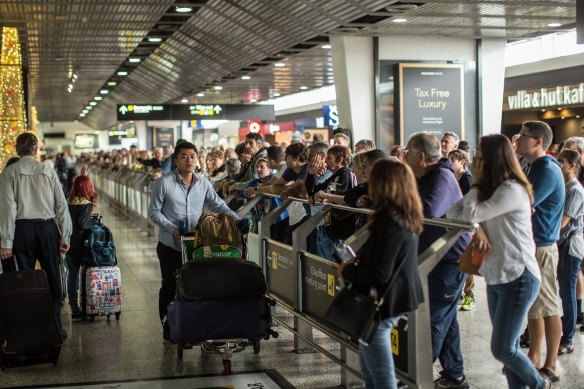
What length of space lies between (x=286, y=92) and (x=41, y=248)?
25878 mm

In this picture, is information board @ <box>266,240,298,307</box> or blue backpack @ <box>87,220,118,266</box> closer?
information board @ <box>266,240,298,307</box>

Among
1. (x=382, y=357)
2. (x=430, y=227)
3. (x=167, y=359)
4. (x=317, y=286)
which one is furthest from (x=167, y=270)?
(x=382, y=357)

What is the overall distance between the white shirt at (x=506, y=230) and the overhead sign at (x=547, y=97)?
17.6m

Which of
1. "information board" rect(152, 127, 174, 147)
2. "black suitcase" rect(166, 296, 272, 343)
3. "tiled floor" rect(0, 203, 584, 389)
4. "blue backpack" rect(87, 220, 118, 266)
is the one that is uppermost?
"information board" rect(152, 127, 174, 147)

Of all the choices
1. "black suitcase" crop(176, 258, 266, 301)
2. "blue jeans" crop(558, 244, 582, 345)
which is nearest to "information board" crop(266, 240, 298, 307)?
"black suitcase" crop(176, 258, 266, 301)

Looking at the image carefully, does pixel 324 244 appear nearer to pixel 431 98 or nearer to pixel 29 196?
pixel 29 196

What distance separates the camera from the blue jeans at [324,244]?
6922 mm

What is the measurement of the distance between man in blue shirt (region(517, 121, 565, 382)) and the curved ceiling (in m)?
6.58

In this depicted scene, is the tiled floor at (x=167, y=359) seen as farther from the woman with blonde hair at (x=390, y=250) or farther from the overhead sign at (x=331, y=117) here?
the overhead sign at (x=331, y=117)

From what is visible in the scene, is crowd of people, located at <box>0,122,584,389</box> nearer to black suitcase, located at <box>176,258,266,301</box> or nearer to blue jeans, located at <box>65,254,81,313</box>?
blue jeans, located at <box>65,254,81,313</box>

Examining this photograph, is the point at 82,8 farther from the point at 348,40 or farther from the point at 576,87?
the point at 576,87

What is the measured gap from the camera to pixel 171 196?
643 centimetres

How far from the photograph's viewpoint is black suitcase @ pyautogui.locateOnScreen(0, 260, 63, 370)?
580cm

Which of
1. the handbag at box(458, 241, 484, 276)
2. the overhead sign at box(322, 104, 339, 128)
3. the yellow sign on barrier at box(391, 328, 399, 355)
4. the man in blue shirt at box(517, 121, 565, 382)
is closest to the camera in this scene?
the handbag at box(458, 241, 484, 276)
